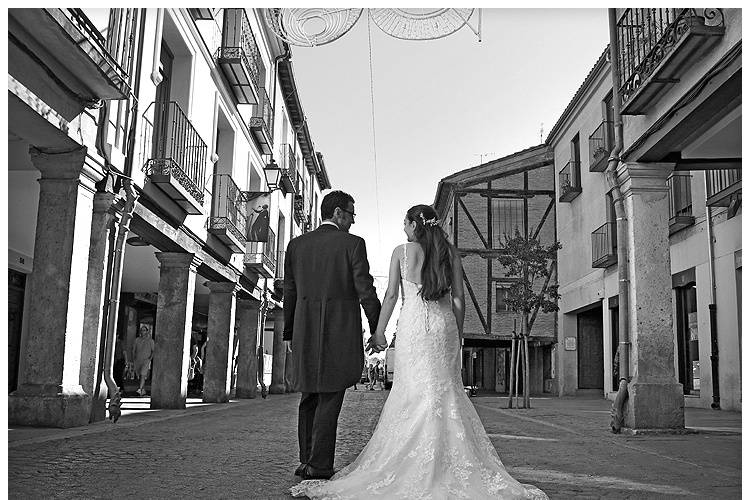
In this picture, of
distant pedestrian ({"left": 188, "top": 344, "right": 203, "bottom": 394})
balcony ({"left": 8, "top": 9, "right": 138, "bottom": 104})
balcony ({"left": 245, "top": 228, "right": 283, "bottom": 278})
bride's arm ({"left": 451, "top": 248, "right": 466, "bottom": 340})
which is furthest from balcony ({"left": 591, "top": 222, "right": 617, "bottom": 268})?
bride's arm ({"left": 451, "top": 248, "right": 466, "bottom": 340})

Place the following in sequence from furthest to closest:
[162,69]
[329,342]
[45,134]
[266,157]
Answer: [266,157] < [162,69] < [45,134] < [329,342]

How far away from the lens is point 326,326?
460cm

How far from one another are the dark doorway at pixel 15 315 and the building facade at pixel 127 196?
0.03 metres

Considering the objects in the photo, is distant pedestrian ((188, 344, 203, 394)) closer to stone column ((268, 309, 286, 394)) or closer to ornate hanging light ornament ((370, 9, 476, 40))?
stone column ((268, 309, 286, 394))

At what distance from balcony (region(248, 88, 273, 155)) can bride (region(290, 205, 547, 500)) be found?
13455 millimetres

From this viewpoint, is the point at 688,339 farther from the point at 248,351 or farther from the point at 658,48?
the point at 658,48

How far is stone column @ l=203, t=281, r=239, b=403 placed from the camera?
15305 millimetres

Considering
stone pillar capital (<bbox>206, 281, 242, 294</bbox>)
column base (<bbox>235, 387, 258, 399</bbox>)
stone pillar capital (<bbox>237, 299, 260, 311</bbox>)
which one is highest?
stone pillar capital (<bbox>206, 281, 242, 294</bbox>)

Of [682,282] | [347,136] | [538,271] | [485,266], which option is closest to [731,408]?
[682,282]

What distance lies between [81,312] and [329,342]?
4.62m

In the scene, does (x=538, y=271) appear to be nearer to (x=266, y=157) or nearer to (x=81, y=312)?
(x=266, y=157)

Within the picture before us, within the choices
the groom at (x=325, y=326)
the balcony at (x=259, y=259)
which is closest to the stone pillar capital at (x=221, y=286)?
the balcony at (x=259, y=259)

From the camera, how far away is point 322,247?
4.69 m

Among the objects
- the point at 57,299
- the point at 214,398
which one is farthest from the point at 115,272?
the point at 214,398
